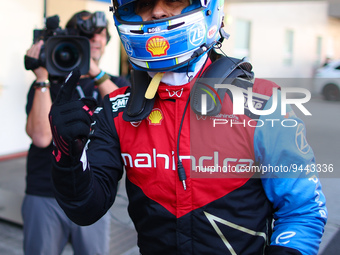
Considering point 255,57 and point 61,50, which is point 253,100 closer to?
point 61,50

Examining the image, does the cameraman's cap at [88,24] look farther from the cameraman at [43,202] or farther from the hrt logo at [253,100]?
the hrt logo at [253,100]

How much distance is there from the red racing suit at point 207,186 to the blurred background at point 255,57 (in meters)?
0.14

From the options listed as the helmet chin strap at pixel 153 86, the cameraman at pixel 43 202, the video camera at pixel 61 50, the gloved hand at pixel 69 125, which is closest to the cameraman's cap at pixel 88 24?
the video camera at pixel 61 50

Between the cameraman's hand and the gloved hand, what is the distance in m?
1.26

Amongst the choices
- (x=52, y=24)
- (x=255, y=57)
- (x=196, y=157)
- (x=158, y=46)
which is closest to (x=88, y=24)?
(x=52, y=24)

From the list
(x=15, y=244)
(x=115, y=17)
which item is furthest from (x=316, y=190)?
(x=15, y=244)

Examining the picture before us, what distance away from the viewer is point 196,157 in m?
1.35

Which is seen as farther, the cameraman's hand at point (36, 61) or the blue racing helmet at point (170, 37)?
the cameraman's hand at point (36, 61)

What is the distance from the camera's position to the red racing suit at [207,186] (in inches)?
49.6

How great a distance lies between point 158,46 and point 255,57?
12586 millimetres

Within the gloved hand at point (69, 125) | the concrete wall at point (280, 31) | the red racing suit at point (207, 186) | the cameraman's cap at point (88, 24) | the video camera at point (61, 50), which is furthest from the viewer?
the concrete wall at point (280, 31)

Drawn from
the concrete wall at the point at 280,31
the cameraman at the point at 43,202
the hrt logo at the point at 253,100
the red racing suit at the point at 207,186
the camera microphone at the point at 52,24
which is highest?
the camera microphone at the point at 52,24

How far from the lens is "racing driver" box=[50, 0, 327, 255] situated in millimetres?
1269

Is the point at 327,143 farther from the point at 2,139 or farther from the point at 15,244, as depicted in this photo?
the point at 2,139
